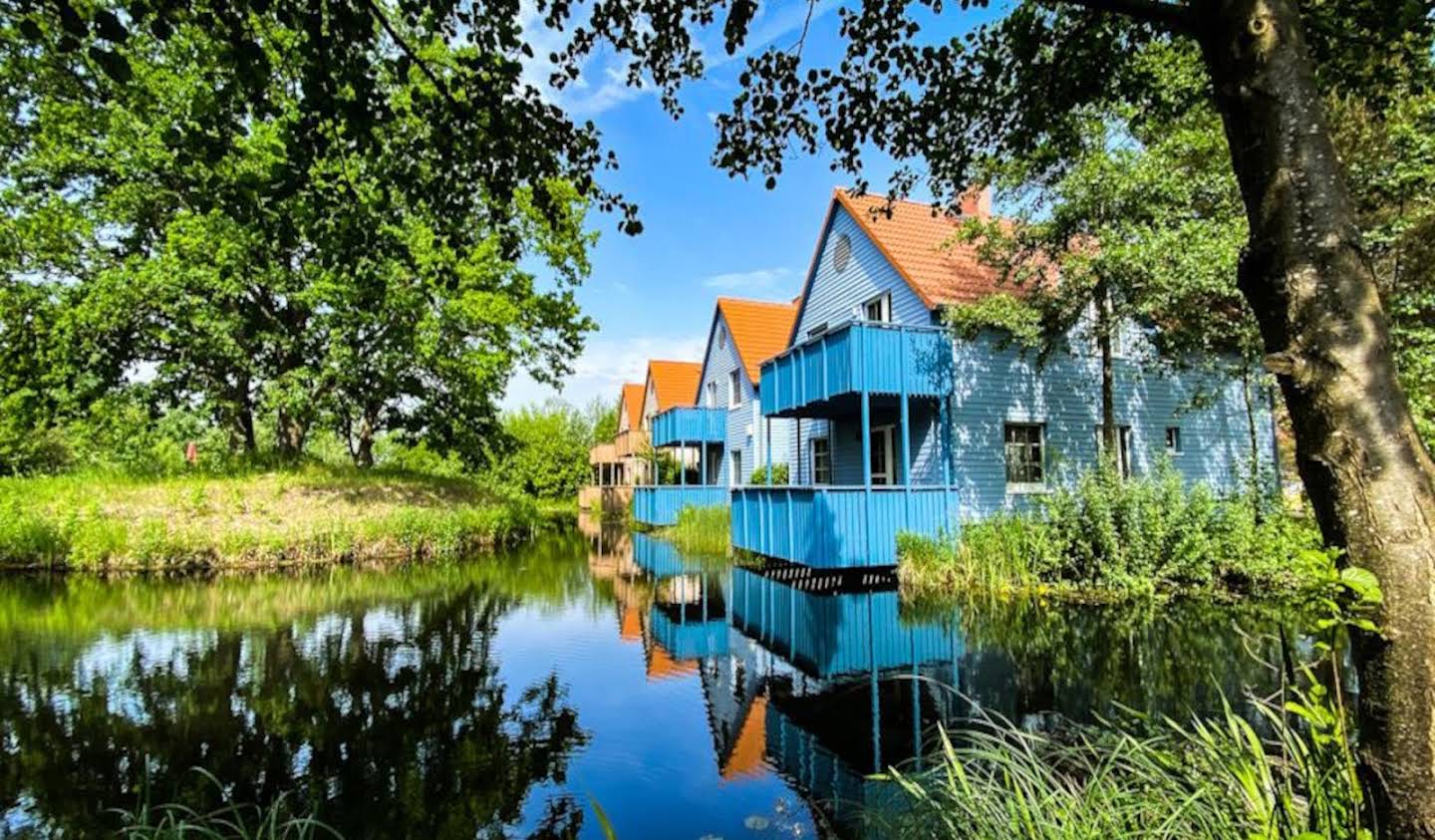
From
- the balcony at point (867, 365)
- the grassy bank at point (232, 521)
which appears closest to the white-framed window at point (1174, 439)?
the balcony at point (867, 365)

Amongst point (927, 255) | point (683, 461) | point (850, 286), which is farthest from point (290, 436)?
point (927, 255)

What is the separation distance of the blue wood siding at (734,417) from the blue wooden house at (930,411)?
14.5 ft

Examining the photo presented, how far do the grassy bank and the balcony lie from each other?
10.4 metres

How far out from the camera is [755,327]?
2550cm

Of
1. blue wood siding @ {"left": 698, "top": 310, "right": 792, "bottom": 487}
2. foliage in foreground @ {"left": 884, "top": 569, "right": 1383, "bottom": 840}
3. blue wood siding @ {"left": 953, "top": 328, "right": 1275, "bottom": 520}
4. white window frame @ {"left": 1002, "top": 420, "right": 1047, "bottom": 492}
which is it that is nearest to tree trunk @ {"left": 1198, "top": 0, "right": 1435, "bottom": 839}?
foliage in foreground @ {"left": 884, "top": 569, "right": 1383, "bottom": 840}

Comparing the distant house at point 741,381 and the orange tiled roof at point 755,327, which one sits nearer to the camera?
the distant house at point 741,381

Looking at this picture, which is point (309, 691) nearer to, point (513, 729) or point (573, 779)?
point (513, 729)

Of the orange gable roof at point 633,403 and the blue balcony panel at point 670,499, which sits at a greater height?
the orange gable roof at point 633,403

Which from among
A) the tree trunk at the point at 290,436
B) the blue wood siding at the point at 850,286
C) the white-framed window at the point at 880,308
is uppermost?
the blue wood siding at the point at 850,286

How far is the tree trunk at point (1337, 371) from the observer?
1763mm

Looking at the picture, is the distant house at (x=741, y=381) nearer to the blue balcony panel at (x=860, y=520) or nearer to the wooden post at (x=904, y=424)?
the wooden post at (x=904, y=424)

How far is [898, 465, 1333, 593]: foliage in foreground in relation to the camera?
411 inches

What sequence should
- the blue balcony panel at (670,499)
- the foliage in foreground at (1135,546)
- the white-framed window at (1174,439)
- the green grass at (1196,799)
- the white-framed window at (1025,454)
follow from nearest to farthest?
the green grass at (1196,799) < the foliage in foreground at (1135,546) < the white-framed window at (1025,454) < the white-framed window at (1174,439) < the blue balcony panel at (670,499)

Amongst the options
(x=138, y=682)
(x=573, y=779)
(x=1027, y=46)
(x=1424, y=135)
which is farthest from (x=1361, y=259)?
(x=1424, y=135)
